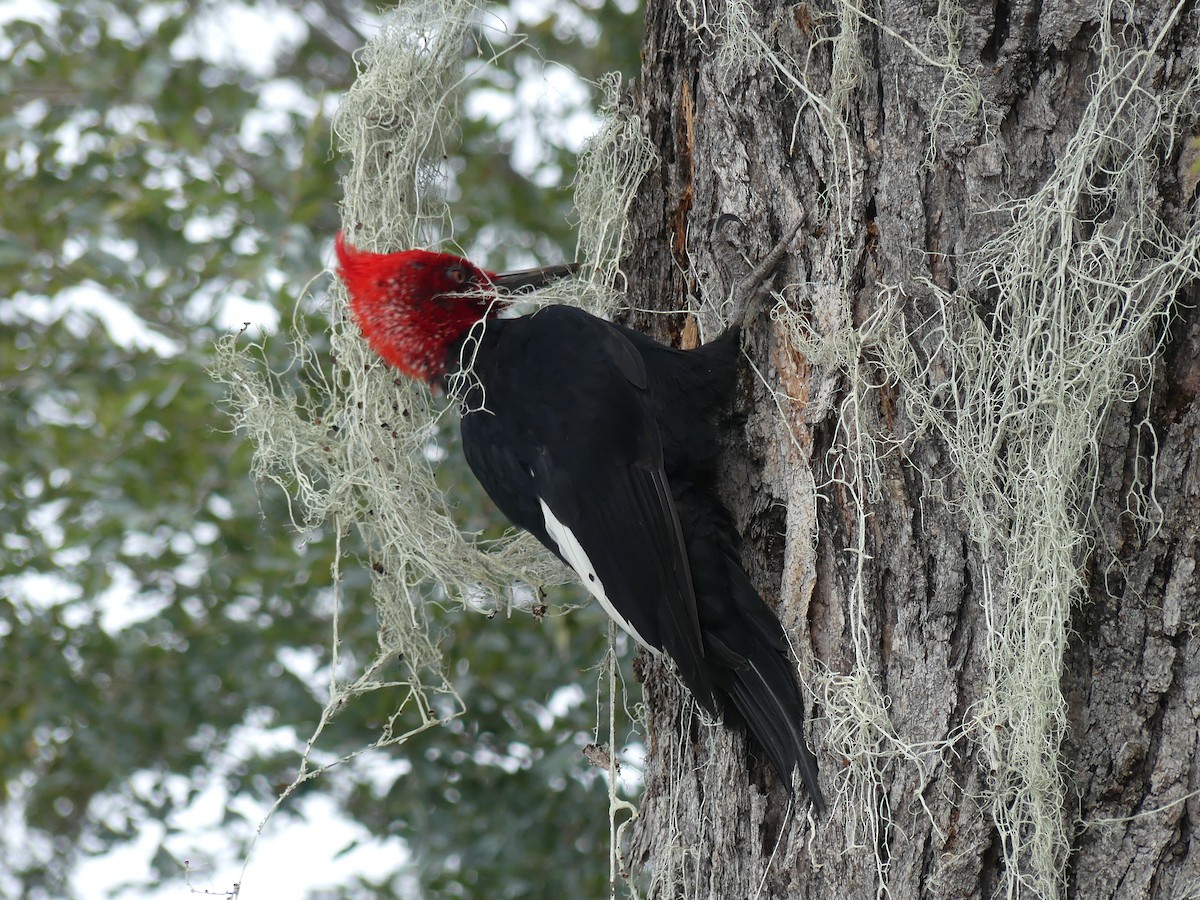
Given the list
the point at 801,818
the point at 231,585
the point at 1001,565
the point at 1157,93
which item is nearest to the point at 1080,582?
the point at 1001,565

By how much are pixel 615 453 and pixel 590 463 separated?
0.04 meters

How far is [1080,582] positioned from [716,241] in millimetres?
749

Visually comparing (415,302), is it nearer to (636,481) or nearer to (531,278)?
(531,278)

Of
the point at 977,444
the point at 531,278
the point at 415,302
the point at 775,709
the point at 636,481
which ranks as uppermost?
the point at 531,278

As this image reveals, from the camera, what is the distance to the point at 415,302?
206cm

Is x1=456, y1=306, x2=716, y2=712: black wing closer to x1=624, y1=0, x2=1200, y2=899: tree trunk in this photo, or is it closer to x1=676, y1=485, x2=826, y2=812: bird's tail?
x1=676, y1=485, x2=826, y2=812: bird's tail

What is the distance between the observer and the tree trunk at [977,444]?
54.7 inches

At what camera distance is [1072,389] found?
55.7 inches

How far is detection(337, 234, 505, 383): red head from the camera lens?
2.06 m

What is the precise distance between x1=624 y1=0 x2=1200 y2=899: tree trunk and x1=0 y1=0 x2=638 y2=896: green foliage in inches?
46.9

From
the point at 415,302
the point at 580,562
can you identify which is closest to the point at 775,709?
the point at 580,562

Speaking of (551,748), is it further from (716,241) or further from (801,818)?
(716,241)

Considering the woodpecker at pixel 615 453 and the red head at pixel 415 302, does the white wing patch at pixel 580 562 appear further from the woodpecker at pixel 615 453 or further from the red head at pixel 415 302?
the red head at pixel 415 302

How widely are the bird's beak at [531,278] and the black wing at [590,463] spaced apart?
0.65ft
